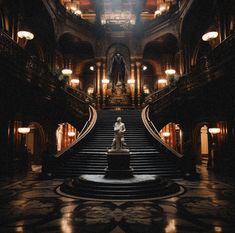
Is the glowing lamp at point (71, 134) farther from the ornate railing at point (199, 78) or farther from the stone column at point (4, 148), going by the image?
the stone column at point (4, 148)

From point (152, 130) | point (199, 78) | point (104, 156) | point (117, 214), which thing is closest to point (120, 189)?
point (117, 214)

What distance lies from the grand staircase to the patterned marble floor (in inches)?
103

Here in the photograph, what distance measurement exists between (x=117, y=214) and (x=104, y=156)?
18.9ft

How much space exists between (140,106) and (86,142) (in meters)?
9.40

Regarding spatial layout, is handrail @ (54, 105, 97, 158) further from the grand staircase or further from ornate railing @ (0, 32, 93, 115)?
ornate railing @ (0, 32, 93, 115)

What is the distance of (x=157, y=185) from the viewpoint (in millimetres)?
7180

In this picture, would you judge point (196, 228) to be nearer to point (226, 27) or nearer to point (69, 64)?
point (226, 27)

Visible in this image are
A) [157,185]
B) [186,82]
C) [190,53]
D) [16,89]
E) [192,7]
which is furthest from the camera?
[190,53]

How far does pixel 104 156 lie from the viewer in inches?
428

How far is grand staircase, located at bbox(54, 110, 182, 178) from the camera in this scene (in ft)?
32.5

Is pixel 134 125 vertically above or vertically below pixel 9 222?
above

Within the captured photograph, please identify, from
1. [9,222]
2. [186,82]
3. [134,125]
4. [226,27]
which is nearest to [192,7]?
[226,27]

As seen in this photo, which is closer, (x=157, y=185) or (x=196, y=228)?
(x=196, y=228)

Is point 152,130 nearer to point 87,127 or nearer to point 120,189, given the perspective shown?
point 87,127
